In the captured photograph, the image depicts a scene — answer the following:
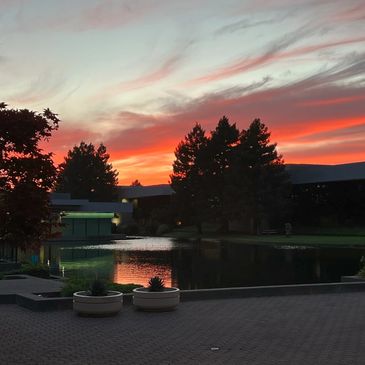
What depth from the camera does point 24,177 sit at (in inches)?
418

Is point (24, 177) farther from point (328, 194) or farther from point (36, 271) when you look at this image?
point (328, 194)

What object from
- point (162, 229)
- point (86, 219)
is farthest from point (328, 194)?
point (86, 219)

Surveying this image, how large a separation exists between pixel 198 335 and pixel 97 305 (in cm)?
311

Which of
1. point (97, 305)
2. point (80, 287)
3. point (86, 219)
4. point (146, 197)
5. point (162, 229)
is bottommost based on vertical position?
point (97, 305)

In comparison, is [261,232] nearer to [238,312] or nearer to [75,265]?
[75,265]

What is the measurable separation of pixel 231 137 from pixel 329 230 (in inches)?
842

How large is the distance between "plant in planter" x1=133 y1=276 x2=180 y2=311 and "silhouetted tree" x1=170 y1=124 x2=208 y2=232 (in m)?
69.6

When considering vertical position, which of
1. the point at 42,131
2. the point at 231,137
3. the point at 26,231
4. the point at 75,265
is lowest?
the point at 75,265

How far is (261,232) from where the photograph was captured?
78.8 m

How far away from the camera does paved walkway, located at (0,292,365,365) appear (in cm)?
954

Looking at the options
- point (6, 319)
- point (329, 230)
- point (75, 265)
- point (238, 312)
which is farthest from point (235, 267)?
point (329, 230)

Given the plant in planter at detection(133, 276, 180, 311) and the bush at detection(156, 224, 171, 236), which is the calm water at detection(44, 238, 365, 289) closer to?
the plant in planter at detection(133, 276, 180, 311)

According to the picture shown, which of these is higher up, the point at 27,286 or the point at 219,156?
the point at 219,156

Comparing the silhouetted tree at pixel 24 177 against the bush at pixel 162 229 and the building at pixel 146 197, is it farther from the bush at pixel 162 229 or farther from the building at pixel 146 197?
the building at pixel 146 197
